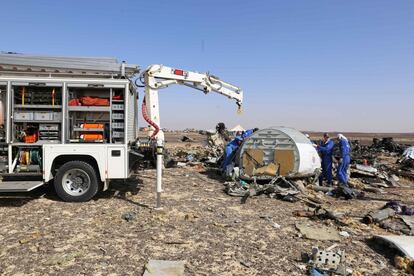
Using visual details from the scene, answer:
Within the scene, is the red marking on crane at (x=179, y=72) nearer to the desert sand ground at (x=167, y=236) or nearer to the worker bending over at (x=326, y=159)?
the desert sand ground at (x=167, y=236)

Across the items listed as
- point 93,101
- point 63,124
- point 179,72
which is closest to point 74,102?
point 93,101

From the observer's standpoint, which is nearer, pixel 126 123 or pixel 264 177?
pixel 126 123

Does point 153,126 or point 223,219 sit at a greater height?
point 153,126

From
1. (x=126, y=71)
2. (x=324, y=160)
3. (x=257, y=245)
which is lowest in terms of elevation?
(x=257, y=245)

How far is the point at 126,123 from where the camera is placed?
8.61 m

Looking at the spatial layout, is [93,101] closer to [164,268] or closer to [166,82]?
[166,82]

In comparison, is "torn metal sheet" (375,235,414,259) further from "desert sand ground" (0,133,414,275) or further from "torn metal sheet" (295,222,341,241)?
"torn metal sheet" (295,222,341,241)

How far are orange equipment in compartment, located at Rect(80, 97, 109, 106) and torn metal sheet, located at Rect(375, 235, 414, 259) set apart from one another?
666 centimetres

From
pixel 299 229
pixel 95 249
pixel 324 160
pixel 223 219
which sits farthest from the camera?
pixel 324 160

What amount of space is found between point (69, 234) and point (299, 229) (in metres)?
4.38

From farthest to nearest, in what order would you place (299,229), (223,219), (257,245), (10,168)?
(10,168) < (223,219) < (299,229) < (257,245)

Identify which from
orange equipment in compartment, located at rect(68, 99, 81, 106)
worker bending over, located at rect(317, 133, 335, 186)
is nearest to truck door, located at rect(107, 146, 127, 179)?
orange equipment in compartment, located at rect(68, 99, 81, 106)

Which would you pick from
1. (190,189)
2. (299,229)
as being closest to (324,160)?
(190,189)

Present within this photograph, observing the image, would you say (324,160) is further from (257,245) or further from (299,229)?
(257,245)
